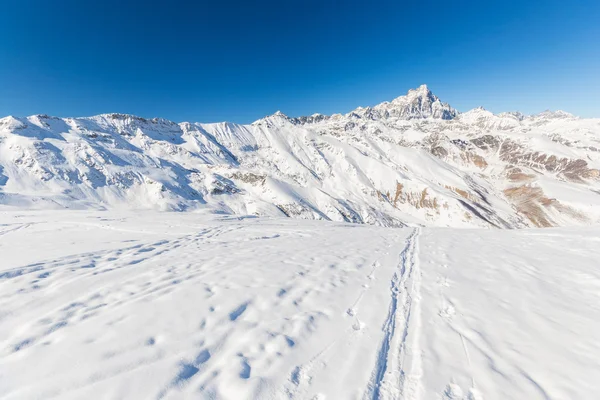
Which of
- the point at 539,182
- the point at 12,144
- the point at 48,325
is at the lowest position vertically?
the point at 48,325

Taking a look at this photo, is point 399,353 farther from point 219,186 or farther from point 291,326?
point 219,186

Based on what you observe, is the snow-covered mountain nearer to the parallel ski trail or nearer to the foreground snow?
the foreground snow

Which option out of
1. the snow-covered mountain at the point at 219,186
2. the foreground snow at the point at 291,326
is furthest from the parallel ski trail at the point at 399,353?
the snow-covered mountain at the point at 219,186

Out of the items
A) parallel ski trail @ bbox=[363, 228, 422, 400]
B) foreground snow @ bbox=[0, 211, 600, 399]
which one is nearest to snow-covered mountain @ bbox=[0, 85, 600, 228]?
foreground snow @ bbox=[0, 211, 600, 399]

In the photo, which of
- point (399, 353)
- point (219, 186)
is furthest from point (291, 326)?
point (219, 186)

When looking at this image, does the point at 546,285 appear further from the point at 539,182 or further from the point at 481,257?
the point at 539,182

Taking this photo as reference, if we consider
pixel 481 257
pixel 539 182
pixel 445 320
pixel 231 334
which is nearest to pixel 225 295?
pixel 231 334
